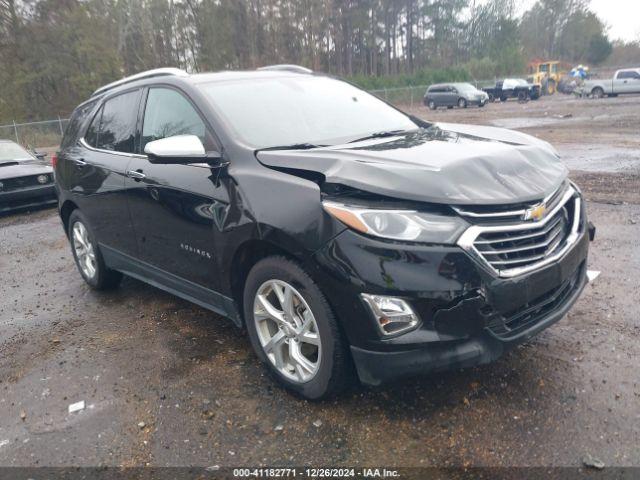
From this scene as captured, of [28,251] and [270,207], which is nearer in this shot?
[270,207]

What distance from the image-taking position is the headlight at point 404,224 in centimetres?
253

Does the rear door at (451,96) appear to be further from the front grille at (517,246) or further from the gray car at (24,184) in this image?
the front grille at (517,246)

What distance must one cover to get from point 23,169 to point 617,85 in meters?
33.8

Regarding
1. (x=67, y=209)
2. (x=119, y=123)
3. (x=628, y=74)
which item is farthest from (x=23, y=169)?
(x=628, y=74)

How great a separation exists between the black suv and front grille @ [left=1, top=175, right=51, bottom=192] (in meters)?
6.54

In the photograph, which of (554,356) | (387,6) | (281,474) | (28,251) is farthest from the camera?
(387,6)

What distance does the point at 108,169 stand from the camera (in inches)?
174

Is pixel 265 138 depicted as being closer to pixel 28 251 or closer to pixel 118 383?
pixel 118 383

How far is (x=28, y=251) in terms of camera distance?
7.19m

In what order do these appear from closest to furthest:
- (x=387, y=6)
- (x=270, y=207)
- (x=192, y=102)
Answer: (x=270, y=207) → (x=192, y=102) → (x=387, y=6)

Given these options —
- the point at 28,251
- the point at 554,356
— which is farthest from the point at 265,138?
the point at 28,251

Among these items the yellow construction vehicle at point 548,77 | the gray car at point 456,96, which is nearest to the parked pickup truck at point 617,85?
the gray car at point 456,96

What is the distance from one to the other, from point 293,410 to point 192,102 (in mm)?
2058

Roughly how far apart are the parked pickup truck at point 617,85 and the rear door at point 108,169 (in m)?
35.0
